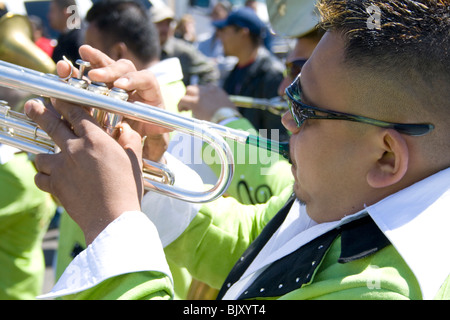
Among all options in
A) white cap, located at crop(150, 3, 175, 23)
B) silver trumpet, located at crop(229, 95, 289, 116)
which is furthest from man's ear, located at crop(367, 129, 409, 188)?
white cap, located at crop(150, 3, 175, 23)

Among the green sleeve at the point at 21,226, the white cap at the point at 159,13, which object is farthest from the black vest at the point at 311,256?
the white cap at the point at 159,13

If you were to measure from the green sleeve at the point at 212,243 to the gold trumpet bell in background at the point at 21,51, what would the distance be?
1.45m

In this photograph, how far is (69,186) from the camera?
129 cm

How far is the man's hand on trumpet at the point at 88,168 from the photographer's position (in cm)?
125

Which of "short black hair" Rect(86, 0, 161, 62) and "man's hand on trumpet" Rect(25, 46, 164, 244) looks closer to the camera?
"man's hand on trumpet" Rect(25, 46, 164, 244)

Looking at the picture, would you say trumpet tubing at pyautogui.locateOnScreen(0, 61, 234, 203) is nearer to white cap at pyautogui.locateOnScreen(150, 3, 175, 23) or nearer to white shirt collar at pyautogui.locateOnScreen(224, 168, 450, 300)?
white shirt collar at pyautogui.locateOnScreen(224, 168, 450, 300)

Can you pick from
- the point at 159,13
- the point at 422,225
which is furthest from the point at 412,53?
the point at 159,13

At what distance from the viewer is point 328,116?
4.33 feet

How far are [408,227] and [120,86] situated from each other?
84cm

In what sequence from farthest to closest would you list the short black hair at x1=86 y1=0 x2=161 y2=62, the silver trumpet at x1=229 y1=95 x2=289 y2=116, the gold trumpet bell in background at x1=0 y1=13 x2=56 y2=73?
the silver trumpet at x1=229 y1=95 x2=289 y2=116 < the short black hair at x1=86 y1=0 x2=161 y2=62 < the gold trumpet bell in background at x1=0 y1=13 x2=56 y2=73

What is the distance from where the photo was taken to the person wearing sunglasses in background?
46.6 inches

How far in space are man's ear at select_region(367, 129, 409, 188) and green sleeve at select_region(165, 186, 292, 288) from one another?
0.56 m

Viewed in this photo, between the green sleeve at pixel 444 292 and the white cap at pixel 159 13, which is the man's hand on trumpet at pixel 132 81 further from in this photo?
the white cap at pixel 159 13
